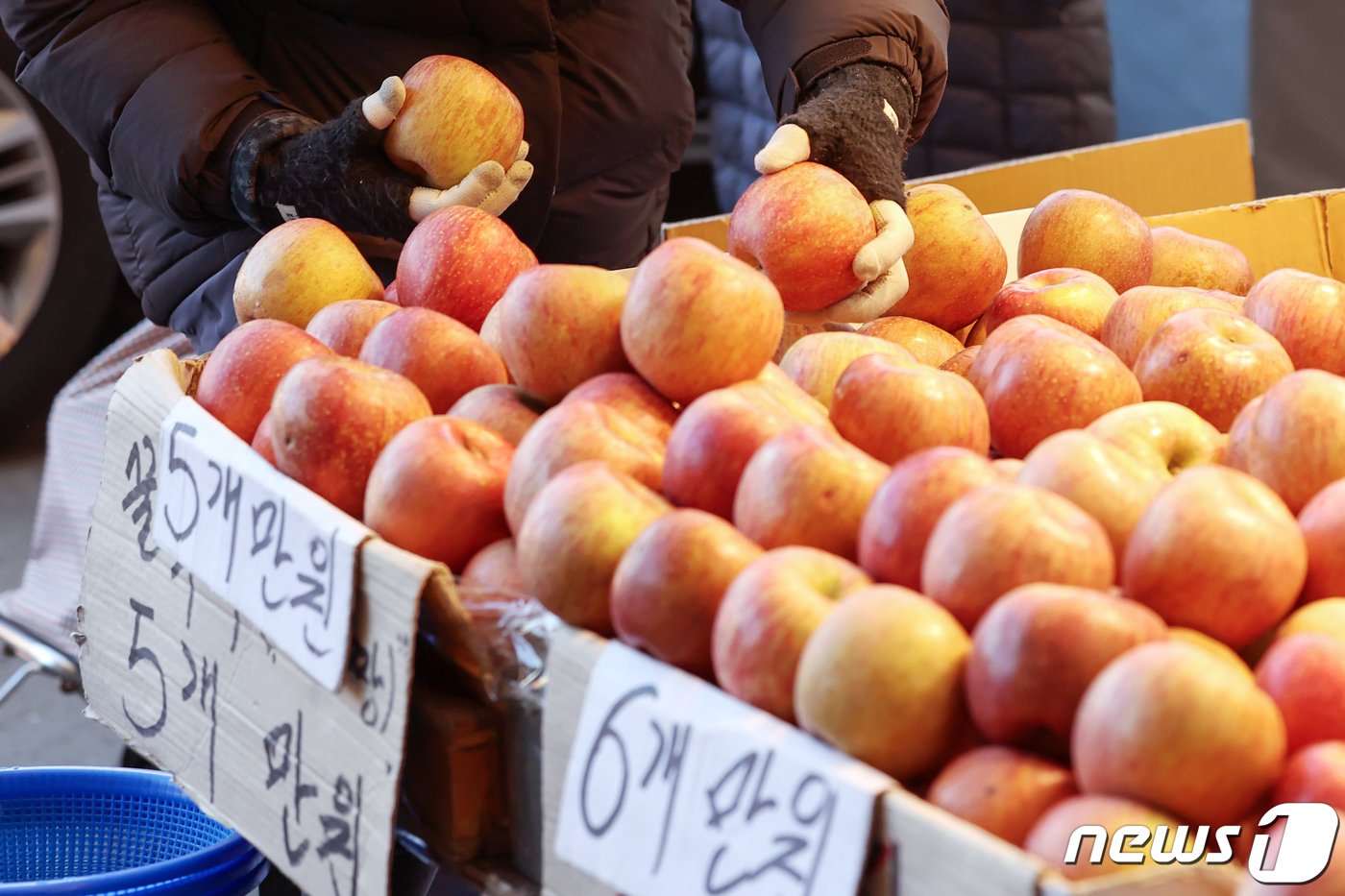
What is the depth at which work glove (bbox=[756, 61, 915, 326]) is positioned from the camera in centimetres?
150

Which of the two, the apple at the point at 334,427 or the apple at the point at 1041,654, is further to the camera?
the apple at the point at 334,427

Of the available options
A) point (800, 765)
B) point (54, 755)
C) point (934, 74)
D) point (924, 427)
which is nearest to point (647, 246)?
point (934, 74)

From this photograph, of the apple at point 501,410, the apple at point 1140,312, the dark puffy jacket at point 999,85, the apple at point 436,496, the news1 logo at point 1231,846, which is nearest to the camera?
the news1 logo at point 1231,846

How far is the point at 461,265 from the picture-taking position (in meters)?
1.39

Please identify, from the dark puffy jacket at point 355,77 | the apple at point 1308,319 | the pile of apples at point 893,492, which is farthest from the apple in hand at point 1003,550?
the dark puffy jacket at point 355,77

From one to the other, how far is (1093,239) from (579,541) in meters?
0.93

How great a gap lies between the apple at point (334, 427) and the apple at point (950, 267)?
68cm

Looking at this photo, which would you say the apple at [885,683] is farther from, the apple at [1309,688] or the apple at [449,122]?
the apple at [449,122]

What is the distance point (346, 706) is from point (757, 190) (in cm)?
76

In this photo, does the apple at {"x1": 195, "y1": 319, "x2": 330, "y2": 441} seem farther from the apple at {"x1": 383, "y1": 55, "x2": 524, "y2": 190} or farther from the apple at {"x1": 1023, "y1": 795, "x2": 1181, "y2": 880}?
the apple at {"x1": 1023, "y1": 795, "x2": 1181, "y2": 880}

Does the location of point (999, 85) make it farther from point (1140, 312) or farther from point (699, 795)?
point (699, 795)

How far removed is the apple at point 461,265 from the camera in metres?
1.39

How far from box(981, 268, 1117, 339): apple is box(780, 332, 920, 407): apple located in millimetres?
265

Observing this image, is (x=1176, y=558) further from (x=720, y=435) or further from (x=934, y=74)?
(x=934, y=74)
